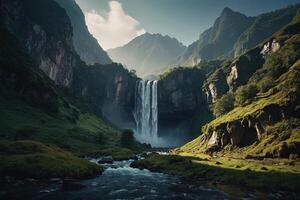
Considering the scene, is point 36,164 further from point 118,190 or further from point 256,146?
point 256,146

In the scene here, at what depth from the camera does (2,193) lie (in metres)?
49.8

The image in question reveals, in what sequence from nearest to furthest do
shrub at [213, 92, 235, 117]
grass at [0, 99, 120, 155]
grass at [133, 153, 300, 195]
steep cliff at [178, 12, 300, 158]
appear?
grass at [133, 153, 300, 195] < steep cliff at [178, 12, 300, 158] < grass at [0, 99, 120, 155] < shrub at [213, 92, 235, 117]

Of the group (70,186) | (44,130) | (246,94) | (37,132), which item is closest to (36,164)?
(70,186)

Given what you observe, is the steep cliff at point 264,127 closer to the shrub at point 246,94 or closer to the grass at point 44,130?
the shrub at point 246,94

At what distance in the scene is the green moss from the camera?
2491 inches

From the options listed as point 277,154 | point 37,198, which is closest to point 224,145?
point 277,154

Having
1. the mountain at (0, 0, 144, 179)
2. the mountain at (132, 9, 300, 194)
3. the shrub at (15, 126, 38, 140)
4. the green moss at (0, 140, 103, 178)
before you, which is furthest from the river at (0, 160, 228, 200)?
the shrub at (15, 126, 38, 140)

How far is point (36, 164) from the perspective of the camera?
6619 centimetres

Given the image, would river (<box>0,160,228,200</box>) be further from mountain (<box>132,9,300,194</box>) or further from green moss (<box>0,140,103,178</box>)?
mountain (<box>132,9,300,194</box>)

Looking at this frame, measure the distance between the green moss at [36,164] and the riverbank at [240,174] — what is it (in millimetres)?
21531

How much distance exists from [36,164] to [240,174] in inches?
1701

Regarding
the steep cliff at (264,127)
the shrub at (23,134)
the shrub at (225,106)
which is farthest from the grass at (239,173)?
the shrub at (225,106)

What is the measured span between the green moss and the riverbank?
70.6 ft

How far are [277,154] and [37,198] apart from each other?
62.6m
